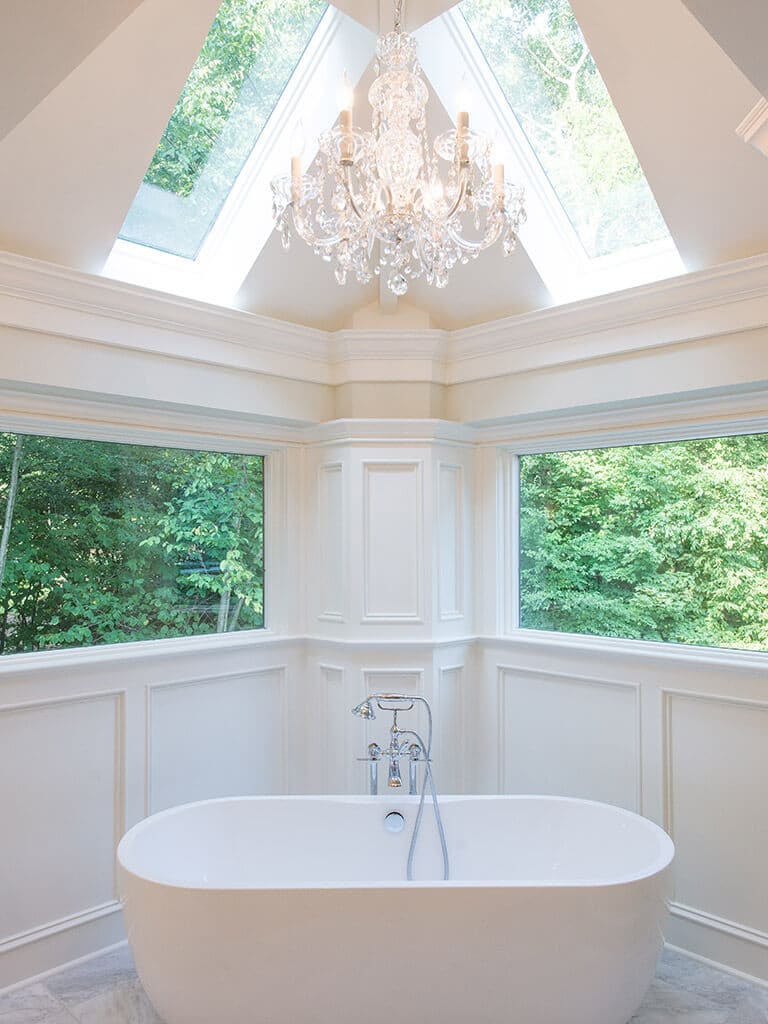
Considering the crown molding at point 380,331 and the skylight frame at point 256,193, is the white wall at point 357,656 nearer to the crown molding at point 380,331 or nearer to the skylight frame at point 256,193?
the crown molding at point 380,331

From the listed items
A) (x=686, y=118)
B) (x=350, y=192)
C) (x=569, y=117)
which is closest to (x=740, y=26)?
(x=350, y=192)

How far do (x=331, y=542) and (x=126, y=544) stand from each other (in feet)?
2.97

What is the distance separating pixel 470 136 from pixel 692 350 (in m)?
1.28

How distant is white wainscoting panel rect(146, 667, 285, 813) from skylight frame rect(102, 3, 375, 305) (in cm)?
163

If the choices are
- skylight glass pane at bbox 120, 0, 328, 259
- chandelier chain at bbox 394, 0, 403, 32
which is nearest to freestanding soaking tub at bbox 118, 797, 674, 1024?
skylight glass pane at bbox 120, 0, 328, 259

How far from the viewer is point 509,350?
3.39 m

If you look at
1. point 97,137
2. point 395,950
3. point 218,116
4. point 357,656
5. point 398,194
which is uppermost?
point 218,116

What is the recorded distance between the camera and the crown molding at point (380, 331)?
105 inches

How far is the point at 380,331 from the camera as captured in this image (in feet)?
11.5

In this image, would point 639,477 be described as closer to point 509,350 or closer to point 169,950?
point 509,350

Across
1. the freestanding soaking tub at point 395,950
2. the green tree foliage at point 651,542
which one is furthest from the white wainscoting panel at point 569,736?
the freestanding soaking tub at point 395,950

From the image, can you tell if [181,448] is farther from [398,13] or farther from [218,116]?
[398,13]

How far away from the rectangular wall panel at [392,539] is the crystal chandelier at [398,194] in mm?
1504

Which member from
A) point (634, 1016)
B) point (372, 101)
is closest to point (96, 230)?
point (372, 101)
